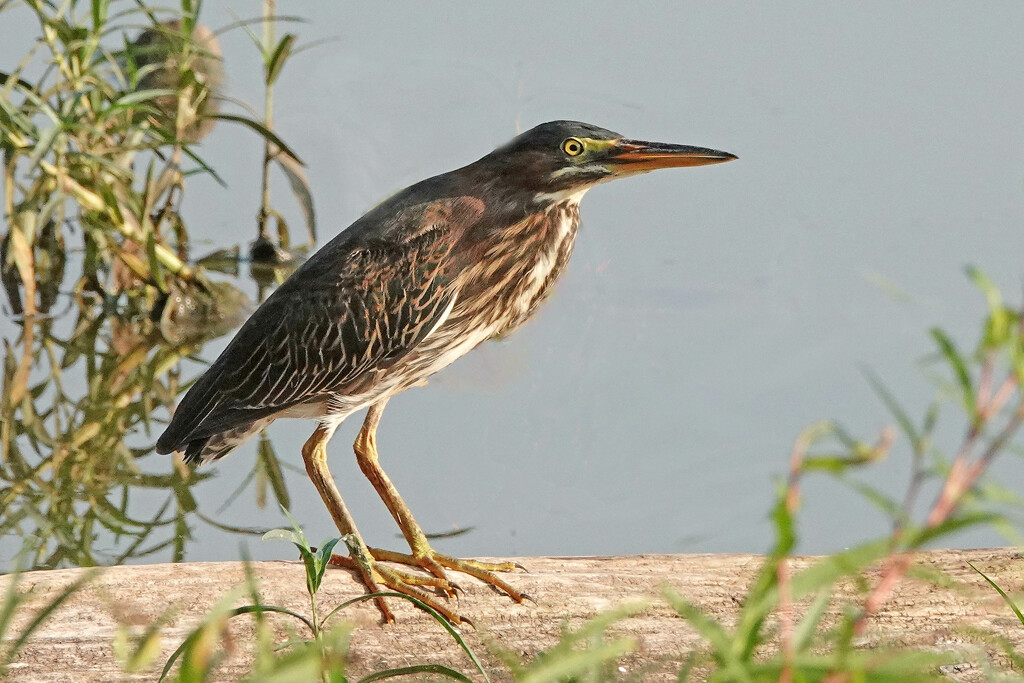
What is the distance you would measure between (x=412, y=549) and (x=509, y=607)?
0.36 meters

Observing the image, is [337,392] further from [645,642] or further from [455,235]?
[645,642]

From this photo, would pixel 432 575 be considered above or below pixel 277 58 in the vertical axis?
below

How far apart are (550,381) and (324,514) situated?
3.81 ft

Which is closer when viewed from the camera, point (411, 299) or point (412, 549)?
point (411, 299)

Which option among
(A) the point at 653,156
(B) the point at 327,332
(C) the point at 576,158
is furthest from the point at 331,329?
(A) the point at 653,156

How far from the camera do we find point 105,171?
488cm

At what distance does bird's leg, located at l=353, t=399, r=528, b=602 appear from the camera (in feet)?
8.87

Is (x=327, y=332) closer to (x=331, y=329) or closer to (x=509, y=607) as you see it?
(x=331, y=329)

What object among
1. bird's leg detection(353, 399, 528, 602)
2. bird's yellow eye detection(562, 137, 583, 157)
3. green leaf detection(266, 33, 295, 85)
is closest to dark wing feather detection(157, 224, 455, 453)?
bird's leg detection(353, 399, 528, 602)

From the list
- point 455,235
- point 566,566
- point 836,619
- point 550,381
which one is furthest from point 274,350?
point 550,381

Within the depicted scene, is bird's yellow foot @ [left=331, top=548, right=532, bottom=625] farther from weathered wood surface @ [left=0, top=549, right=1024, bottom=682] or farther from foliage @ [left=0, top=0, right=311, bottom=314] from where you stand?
foliage @ [left=0, top=0, right=311, bottom=314]

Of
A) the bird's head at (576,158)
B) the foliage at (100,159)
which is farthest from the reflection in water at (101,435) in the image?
the bird's head at (576,158)

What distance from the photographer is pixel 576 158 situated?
2752 millimetres

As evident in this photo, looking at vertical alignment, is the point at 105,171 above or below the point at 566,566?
above
